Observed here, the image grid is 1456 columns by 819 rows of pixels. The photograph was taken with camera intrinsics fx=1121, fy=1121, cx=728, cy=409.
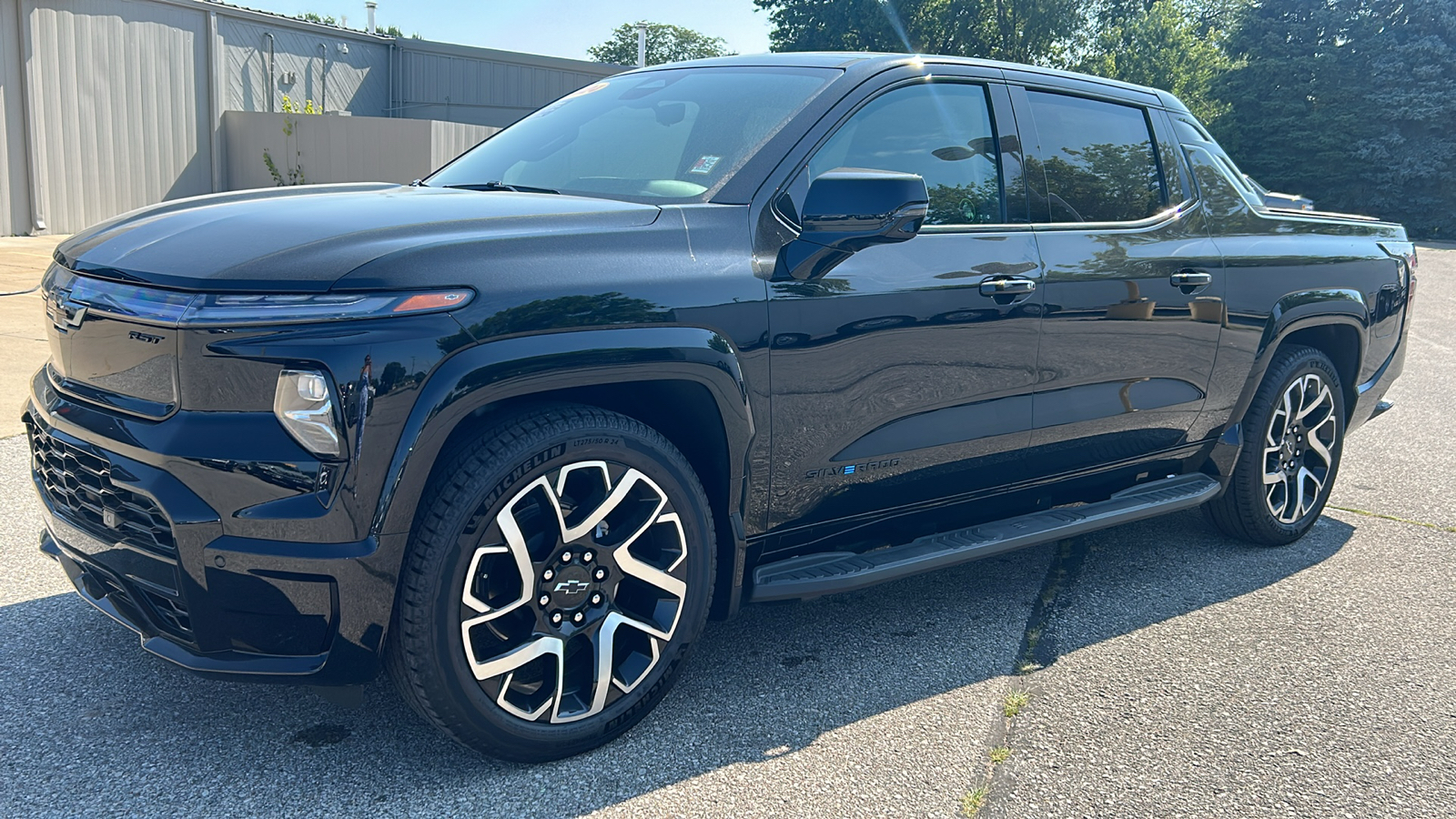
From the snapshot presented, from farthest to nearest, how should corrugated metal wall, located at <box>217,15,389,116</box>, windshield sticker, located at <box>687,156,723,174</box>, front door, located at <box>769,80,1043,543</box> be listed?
corrugated metal wall, located at <box>217,15,389,116</box> < windshield sticker, located at <box>687,156,723,174</box> < front door, located at <box>769,80,1043,543</box>

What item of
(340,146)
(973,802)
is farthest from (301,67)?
(973,802)

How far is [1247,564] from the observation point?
15.1 feet

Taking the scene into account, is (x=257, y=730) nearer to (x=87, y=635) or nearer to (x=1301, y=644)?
(x=87, y=635)

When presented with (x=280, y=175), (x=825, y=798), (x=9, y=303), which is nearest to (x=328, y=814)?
(x=825, y=798)

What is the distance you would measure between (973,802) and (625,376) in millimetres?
1319

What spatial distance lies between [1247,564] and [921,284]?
2336 mm

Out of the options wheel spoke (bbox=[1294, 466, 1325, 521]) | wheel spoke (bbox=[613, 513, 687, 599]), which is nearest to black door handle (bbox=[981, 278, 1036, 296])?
wheel spoke (bbox=[613, 513, 687, 599])

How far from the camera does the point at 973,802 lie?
269 cm

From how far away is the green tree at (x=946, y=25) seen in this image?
4909cm

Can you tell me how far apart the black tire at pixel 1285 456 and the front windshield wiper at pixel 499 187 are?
3008mm

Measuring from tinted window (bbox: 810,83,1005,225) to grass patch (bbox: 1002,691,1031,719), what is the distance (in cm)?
141

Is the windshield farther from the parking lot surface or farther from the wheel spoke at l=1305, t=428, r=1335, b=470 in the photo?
the wheel spoke at l=1305, t=428, r=1335, b=470

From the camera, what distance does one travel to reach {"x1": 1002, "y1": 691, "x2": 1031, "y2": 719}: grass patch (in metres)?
3.17

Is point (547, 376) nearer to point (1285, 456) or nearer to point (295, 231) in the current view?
point (295, 231)
